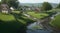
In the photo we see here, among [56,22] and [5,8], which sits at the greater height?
[5,8]

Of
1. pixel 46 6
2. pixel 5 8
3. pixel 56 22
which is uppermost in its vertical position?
pixel 46 6

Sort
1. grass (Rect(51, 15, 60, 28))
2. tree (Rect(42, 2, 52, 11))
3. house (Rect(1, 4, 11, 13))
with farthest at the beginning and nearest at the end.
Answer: house (Rect(1, 4, 11, 13)) < tree (Rect(42, 2, 52, 11)) < grass (Rect(51, 15, 60, 28))

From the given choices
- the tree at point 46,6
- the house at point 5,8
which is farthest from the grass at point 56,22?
the house at point 5,8

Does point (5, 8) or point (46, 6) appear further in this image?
point (5, 8)

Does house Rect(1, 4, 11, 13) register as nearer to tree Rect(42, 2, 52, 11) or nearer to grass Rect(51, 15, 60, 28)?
tree Rect(42, 2, 52, 11)

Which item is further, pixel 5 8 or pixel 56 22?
pixel 5 8

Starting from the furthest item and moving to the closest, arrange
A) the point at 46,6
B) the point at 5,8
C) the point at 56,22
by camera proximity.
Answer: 1. the point at 5,8
2. the point at 46,6
3. the point at 56,22

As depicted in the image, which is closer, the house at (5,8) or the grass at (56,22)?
the grass at (56,22)

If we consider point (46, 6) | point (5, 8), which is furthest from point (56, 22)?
point (5, 8)

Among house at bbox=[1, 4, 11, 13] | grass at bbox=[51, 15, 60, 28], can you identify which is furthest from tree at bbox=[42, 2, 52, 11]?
house at bbox=[1, 4, 11, 13]

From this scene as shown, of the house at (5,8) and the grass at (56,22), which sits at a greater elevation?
the house at (5,8)

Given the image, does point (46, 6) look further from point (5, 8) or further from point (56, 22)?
point (5, 8)

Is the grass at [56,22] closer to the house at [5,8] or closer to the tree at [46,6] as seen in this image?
the tree at [46,6]

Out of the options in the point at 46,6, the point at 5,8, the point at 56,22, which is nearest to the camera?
the point at 56,22
